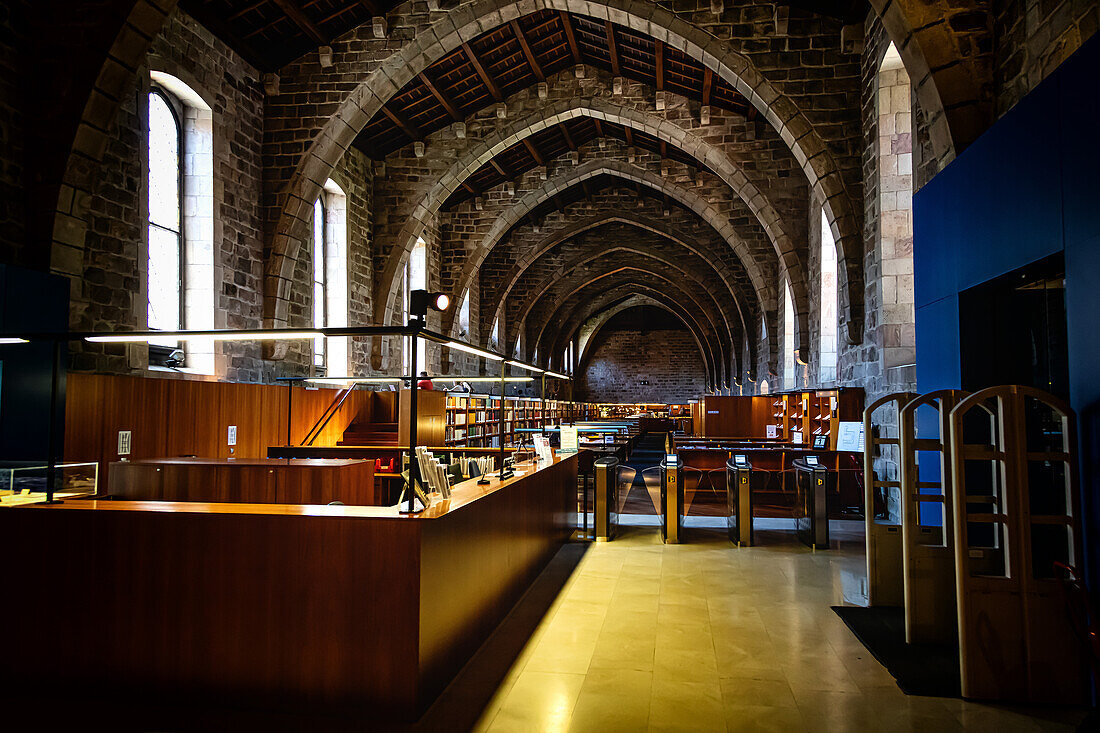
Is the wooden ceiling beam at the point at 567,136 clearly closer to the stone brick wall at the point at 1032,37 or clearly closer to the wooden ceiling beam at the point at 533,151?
the wooden ceiling beam at the point at 533,151

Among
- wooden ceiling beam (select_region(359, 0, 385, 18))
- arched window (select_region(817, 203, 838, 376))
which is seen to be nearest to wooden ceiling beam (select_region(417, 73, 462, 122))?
wooden ceiling beam (select_region(359, 0, 385, 18))

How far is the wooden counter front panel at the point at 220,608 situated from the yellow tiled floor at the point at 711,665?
0.61 m

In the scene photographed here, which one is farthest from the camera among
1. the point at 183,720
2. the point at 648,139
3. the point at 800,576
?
the point at 648,139

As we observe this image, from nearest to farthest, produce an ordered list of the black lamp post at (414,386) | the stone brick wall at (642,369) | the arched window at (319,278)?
the black lamp post at (414,386) < the arched window at (319,278) < the stone brick wall at (642,369)

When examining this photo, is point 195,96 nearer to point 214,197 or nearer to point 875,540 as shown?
point 214,197

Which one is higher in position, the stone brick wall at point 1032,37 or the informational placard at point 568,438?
the stone brick wall at point 1032,37

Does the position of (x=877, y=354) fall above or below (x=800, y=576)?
above

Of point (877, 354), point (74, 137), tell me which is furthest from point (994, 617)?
point (74, 137)

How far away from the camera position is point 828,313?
34.6ft

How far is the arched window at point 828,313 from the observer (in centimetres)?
1006

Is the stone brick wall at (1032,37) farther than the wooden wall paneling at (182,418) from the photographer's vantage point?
No

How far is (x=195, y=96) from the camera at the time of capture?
26.0 ft

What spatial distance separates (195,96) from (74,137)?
268 centimetres

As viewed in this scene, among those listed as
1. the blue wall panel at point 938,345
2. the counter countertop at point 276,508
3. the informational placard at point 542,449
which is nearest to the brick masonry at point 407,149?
the blue wall panel at point 938,345
